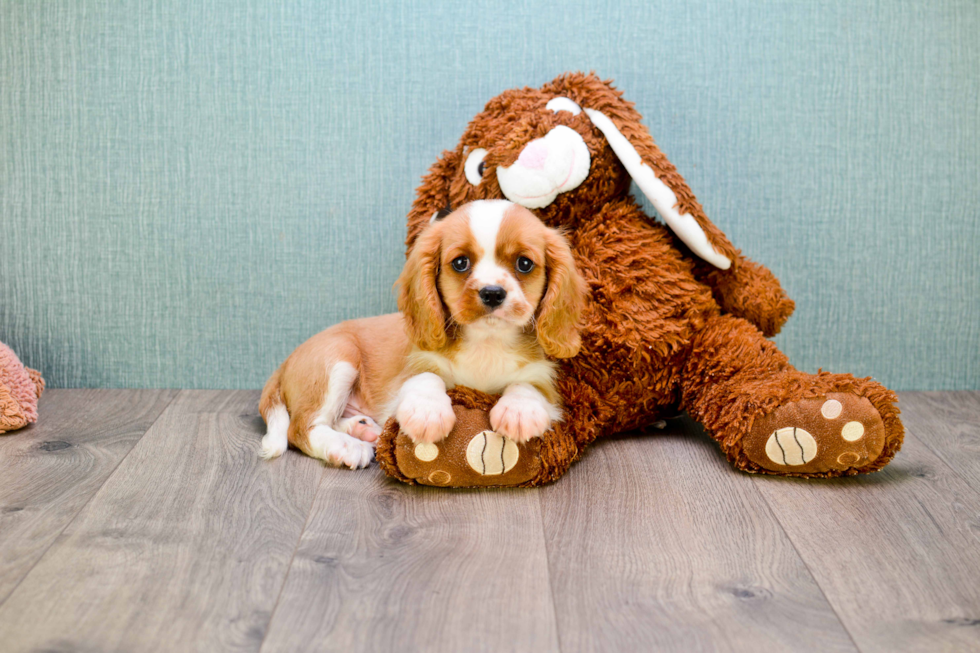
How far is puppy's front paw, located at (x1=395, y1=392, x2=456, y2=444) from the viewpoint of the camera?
5.20ft

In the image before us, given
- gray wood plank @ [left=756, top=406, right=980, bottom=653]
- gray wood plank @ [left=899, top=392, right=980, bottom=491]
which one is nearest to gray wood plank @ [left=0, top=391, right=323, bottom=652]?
gray wood plank @ [left=756, top=406, right=980, bottom=653]

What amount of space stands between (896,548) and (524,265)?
2.73 ft

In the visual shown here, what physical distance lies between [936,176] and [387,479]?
1.70 m

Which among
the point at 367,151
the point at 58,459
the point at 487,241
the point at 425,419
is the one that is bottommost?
the point at 58,459

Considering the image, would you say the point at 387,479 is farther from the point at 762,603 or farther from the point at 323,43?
the point at 323,43

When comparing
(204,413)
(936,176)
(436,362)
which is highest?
(936,176)

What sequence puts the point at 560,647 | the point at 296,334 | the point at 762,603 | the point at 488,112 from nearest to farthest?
the point at 560,647, the point at 762,603, the point at 488,112, the point at 296,334

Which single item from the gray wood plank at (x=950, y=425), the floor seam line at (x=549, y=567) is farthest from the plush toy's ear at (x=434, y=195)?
the gray wood plank at (x=950, y=425)

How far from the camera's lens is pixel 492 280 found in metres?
1.59

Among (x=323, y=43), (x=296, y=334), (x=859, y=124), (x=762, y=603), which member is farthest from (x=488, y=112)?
(x=762, y=603)

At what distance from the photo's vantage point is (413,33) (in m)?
2.19

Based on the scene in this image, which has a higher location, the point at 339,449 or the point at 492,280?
the point at 492,280

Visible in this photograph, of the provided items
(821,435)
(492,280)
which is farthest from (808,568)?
(492,280)

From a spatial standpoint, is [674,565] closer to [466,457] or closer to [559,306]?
[466,457]
